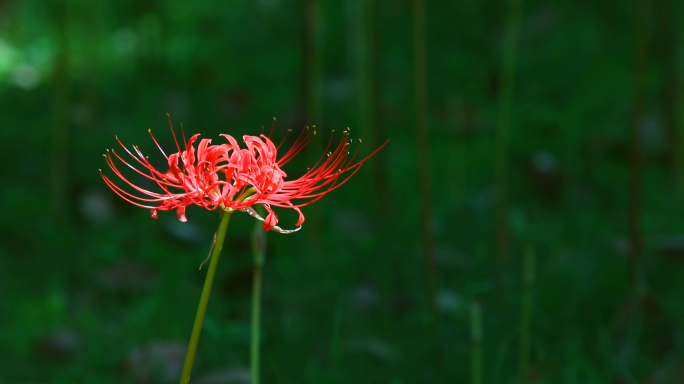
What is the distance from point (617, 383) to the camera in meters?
1.77

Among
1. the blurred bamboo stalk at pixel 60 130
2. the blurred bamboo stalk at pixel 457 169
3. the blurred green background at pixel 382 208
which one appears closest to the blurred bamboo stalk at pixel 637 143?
the blurred green background at pixel 382 208

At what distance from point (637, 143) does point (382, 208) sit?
103cm

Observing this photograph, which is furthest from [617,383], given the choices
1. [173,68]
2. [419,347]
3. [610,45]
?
[173,68]

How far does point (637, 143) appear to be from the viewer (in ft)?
6.62

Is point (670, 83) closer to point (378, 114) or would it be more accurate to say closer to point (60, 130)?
point (378, 114)

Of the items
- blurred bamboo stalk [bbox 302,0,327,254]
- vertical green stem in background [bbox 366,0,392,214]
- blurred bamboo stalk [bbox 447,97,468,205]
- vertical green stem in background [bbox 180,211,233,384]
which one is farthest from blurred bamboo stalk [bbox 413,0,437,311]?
blurred bamboo stalk [bbox 447,97,468,205]

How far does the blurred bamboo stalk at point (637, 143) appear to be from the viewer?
195cm

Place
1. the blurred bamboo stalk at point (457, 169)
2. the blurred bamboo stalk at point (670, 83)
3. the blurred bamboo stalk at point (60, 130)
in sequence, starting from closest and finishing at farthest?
the blurred bamboo stalk at point (60, 130) < the blurred bamboo stalk at point (670, 83) < the blurred bamboo stalk at point (457, 169)

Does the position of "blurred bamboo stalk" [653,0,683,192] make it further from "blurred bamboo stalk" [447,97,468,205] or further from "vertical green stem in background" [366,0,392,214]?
"vertical green stem in background" [366,0,392,214]

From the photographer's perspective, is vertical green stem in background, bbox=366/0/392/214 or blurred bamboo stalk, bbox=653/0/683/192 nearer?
vertical green stem in background, bbox=366/0/392/214

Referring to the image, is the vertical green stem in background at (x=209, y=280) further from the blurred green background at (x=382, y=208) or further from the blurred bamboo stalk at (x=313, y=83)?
the blurred bamboo stalk at (x=313, y=83)

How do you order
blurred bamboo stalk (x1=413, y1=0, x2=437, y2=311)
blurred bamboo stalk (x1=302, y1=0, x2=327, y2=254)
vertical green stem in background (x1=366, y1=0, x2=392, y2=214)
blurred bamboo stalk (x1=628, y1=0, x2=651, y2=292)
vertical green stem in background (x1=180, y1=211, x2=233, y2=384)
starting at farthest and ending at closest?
vertical green stem in background (x1=366, y1=0, x2=392, y2=214)
blurred bamboo stalk (x1=302, y1=0, x2=327, y2=254)
blurred bamboo stalk (x1=628, y1=0, x2=651, y2=292)
blurred bamboo stalk (x1=413, y1=0, x2=437, y2=311)
vertical green stem in background (x1=180, y1=211, x2=233, y2=384)

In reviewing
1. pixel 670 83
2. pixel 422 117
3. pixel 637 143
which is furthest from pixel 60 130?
pixel 670 83

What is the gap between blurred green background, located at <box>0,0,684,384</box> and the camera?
1.95 metres
